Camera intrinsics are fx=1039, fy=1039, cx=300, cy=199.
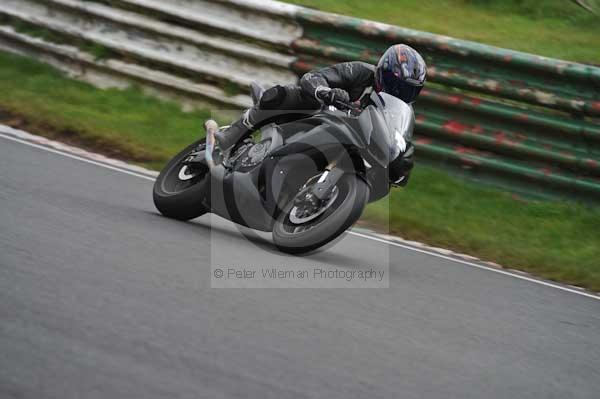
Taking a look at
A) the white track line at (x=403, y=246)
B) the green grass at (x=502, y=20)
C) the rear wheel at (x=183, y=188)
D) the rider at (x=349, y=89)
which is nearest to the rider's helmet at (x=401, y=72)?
the rider at (x=349, y=89)

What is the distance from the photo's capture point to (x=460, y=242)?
787cm

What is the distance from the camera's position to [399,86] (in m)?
6.29

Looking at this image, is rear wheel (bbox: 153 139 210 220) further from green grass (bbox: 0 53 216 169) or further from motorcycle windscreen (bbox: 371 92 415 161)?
green grass (bbox: 0 53 216 169)

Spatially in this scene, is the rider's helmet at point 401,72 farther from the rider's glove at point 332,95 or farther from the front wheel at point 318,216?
the front wheel at point 318,216

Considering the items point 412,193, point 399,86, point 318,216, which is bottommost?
point 412,193

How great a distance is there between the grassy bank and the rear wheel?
1771 mm

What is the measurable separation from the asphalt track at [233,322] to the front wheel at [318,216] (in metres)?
0.14

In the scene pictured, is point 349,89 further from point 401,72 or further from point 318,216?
point 318,216

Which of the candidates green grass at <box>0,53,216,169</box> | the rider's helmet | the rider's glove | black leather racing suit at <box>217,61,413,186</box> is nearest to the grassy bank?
green grass at <box>0,53,216,169</box>

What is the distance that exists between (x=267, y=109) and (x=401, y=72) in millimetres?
1001

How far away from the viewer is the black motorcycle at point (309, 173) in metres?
6.09

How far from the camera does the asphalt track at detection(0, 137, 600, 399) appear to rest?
12.2ft

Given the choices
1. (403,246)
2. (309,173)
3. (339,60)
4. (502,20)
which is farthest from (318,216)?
(502,20)

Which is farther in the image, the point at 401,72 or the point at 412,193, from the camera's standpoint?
the point at 412,193
